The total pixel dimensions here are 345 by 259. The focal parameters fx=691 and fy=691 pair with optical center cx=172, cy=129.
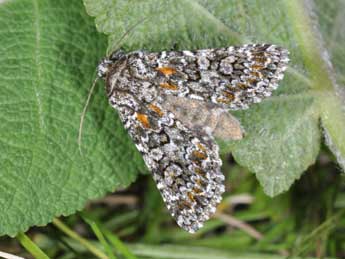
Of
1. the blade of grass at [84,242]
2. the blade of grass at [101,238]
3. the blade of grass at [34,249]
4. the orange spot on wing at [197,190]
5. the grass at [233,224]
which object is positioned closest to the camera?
the orange spot on wing at [197,190]

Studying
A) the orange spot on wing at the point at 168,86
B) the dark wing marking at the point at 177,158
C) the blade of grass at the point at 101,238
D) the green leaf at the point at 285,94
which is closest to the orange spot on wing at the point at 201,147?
the dark wing marking at the point at 177,158

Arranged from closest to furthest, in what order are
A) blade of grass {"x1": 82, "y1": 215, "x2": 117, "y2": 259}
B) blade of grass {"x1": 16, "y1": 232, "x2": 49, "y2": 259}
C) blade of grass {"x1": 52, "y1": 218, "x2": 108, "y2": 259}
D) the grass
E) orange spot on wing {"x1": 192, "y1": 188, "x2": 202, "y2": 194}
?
1. orange spot on wing {"x1": 192, "y1": 188, "x2": 202, "y2": 194}
2. blade of grass {"x1": 16, "y1": 232, "x2": 49, "y2": 259}
3. blade of grass {"x1": 82, "y1": 215, "x2": 117, "y2": 259}
4. blade of grass {"x1": 52, "y1": 218, "x2": 108, "y2": 259}
5. the grass

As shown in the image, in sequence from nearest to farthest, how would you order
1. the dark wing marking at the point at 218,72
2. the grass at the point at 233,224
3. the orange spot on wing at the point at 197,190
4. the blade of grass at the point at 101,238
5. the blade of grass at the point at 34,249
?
the dark wing marking at the point at 218,72, the orange spot on wing at the point at 197,190, the blade of grass at the point at 34,249, the blade of grass at the point at 101,238, the grass at the point at 233,224

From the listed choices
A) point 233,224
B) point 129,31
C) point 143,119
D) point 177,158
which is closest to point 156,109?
point 143,119

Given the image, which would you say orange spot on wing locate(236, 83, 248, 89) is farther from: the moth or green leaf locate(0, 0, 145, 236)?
green leaf locate(0, 0, 145, 236)

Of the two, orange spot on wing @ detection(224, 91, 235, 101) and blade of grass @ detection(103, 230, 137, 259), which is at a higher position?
orange spot on wing @ detection(224, 91, 235, 101)

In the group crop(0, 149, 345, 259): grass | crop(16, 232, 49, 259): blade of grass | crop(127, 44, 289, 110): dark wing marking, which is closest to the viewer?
crop(127, 44, 289, 110): dark wing marking

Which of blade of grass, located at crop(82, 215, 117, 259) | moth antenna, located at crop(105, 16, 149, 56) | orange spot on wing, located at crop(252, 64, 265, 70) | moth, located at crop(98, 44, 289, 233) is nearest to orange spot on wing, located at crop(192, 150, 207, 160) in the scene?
moth, located at crop(98, 44, 289, 233)

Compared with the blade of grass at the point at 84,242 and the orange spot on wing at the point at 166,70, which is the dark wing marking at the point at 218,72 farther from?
the blade of grass at the point at 84,242

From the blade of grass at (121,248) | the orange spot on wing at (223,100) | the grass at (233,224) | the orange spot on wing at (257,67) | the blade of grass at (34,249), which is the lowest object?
the grass at (233,224)
